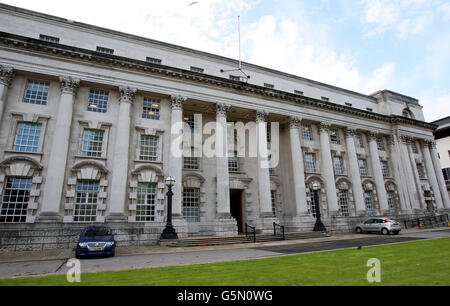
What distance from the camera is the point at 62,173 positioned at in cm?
1670

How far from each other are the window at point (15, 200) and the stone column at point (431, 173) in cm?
4285

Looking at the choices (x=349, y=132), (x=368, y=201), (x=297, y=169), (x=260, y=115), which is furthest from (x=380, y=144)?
(x=260, y=115)

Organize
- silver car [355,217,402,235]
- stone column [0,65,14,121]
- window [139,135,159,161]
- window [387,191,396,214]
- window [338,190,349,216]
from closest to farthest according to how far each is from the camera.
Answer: stone column [0,65,14,121] → window [139,135,159,161] → silver car [355,217,402,235] → window [338,190,349,216] → window [387,191,396,214]

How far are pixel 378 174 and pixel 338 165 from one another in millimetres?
4994

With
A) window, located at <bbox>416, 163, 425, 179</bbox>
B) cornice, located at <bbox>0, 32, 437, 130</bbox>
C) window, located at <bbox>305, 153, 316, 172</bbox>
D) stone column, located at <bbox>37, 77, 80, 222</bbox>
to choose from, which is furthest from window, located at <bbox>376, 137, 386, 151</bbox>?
stone column, located at <bbox>37, 77, 80, 222</bbox>

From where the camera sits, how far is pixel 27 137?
17234mm

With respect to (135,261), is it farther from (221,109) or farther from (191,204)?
(221,109)

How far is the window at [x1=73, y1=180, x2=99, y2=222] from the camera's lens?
1714 centimetres

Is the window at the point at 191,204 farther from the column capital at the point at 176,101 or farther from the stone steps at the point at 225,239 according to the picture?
the column capital at the point at 176,101

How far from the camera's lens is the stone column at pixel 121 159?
1723 centimetres

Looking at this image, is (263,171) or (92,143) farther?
(263,171)

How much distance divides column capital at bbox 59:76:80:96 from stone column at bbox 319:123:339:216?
22.9 metres

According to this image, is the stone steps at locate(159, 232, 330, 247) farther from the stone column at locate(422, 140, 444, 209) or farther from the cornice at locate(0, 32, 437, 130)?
the stone column at locate(422, 140, 444, 209)

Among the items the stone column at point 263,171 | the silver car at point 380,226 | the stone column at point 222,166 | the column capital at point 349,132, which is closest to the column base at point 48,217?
the stone column at point 222,166
